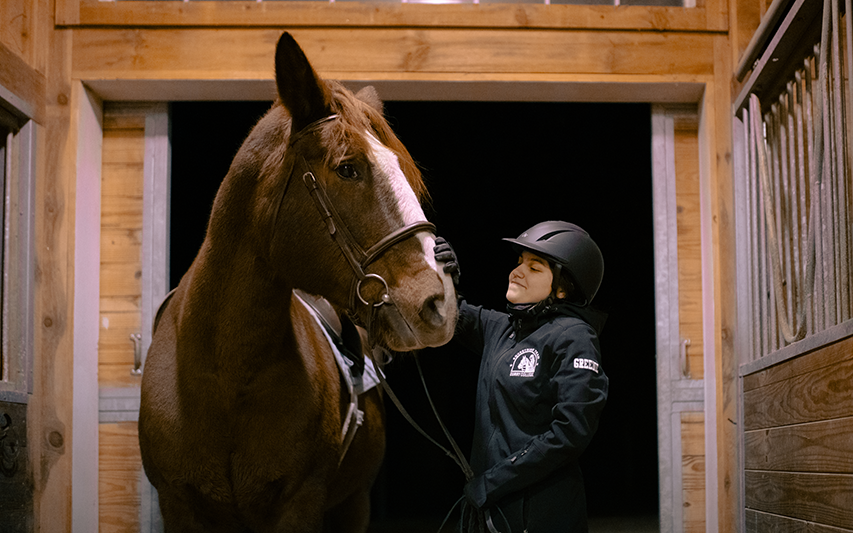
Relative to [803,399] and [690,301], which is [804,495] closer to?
[803,399]

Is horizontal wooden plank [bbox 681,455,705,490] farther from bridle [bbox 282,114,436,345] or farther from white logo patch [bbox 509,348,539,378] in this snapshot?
bridle [bbox 282,114,436,345]

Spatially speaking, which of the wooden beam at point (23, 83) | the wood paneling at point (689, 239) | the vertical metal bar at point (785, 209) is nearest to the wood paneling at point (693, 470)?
the wood paneling at point (689, 239)

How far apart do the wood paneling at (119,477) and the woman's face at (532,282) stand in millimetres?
1798

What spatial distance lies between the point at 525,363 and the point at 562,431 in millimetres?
227

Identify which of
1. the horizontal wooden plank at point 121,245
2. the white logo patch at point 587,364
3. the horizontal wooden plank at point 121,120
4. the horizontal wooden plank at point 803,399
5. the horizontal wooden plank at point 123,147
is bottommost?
the horizontal wooden plank at point 803,399

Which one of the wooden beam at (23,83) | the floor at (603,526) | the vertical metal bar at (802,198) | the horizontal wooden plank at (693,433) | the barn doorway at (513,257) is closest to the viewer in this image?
the vertical metal bar at (802,198)

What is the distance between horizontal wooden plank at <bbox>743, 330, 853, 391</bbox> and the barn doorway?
2.89 metres

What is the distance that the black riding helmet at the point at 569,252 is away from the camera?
2.15m

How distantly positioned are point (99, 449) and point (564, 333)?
2.08 metres

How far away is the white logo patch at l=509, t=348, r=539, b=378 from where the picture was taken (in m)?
2.01

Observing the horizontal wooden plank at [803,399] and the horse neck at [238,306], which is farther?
the horse neck at [238,306]

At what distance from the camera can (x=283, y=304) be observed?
208cm

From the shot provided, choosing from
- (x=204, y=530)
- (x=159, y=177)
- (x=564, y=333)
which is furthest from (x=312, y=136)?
(x=159, y=177)

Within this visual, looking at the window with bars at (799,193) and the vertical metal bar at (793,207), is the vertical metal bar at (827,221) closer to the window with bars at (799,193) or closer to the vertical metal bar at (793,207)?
the window with bars at (799,193)
